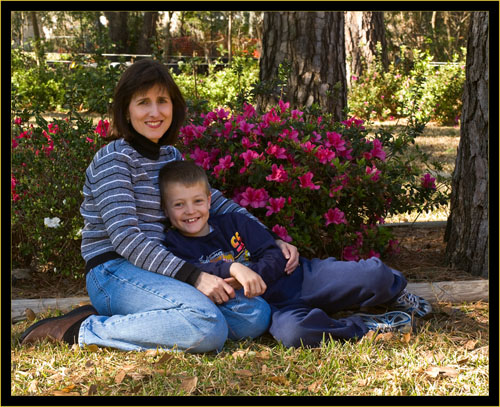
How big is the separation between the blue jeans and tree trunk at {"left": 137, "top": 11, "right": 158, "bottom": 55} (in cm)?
1792

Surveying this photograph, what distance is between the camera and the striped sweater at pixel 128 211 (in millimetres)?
2879

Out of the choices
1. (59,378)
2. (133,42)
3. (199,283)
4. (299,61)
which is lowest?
(59,378)

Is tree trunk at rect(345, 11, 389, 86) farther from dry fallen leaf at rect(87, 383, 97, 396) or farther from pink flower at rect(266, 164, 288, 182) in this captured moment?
dry fallen leaf at rect(87, 383, 97, 396)

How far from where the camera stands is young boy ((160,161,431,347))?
301 centimetres

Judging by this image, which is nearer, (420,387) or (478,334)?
(420,387)

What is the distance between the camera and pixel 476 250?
401 centimetres

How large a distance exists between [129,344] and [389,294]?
1285mm

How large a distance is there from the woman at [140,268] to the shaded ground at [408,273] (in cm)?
75

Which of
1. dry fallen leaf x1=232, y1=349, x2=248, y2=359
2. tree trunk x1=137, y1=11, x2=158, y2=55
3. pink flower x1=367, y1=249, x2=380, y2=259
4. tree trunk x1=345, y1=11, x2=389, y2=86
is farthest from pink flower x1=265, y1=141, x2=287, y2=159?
tree trunk x1=137, y1=11, x2=158, y2=55

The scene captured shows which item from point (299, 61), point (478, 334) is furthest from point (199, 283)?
point (299, 61)

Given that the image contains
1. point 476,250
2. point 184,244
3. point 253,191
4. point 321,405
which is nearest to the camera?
point 321,405

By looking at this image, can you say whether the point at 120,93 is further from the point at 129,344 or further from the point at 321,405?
the point at 321,405

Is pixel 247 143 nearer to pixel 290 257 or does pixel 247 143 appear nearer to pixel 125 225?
pixel 290 257

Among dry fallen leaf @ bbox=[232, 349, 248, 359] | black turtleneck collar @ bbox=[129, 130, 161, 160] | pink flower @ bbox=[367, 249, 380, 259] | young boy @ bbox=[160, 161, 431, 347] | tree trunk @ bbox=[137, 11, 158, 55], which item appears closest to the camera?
dry fallen leaf @ bbox=[232, 349, 248, 359]
